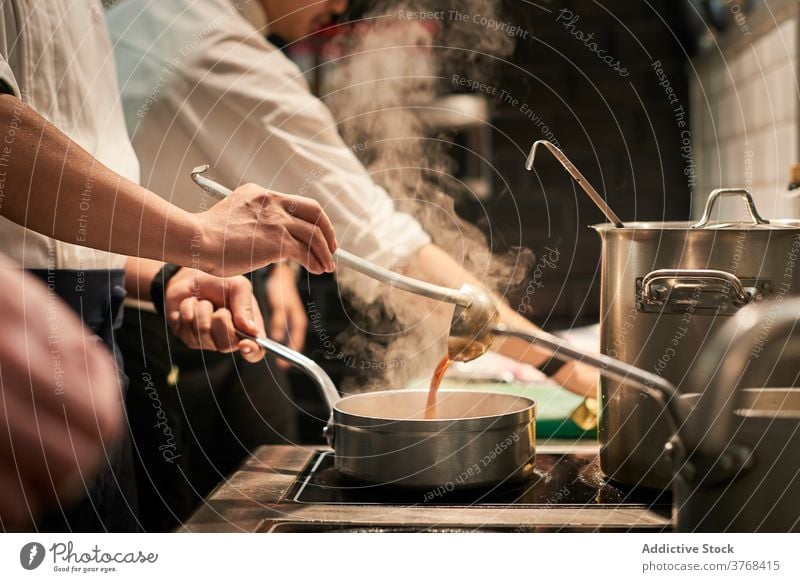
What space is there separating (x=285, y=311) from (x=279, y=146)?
12.6 inches

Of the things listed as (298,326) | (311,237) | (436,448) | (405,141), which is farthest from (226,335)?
(298,326)

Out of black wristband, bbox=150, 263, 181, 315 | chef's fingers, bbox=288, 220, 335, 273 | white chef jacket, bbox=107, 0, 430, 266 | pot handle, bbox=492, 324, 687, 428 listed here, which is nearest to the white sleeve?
white chef jacket, bbox=107, 0, 430, 266

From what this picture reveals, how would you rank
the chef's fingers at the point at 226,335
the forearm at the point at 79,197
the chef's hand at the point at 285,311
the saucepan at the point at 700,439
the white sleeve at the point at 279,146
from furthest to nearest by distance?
1. the chef's hand at the point at 285,311
2. the white sleeve at the point at 279,146
3. the chef's fingers at the point at 226,335
4. the forearm at the point at 79,197
5. the saucepan at the point at 700,439

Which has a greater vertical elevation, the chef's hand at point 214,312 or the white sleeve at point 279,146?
the white sleeve at point 279,146

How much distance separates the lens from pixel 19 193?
1.72 feet

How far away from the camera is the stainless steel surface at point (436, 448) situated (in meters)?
0.44

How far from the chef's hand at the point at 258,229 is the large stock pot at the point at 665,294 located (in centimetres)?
19

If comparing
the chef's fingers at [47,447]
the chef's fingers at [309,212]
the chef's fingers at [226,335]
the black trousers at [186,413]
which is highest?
the chef's fingers at [309,212]

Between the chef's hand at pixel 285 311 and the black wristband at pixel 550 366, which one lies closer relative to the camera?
the black wristband at pixel 550 366

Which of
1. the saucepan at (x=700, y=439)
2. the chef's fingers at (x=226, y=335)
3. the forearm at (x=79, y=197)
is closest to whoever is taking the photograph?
the saucepan at (x=700, y=439)

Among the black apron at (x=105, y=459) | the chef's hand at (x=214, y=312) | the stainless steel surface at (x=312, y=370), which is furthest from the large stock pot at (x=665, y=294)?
the black apron at (x=105, y=459)

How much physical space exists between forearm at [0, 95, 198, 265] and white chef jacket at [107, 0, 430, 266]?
0.16 m

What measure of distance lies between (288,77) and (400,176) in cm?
15

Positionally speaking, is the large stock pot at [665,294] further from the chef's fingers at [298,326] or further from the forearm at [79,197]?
the chef's fingers at [298,326]
